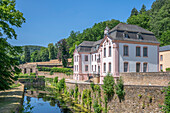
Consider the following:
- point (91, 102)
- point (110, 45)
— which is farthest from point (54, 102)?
point (110, 45)

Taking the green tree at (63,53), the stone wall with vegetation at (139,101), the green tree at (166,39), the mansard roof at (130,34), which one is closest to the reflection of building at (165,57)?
the mansard roof at (130,34)

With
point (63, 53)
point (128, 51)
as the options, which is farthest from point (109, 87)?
point (63, 53)

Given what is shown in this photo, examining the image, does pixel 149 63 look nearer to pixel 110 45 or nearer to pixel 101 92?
pixel 110 45

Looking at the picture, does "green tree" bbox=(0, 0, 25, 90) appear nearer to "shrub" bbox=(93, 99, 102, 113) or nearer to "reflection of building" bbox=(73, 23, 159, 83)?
"shrub" bbox=(93, 99, 102, 113)

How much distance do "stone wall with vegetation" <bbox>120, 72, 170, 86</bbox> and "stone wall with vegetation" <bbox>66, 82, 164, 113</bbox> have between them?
4.78m

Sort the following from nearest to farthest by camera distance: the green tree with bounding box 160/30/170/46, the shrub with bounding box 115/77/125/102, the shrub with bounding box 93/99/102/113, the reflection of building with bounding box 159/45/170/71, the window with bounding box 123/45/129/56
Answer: the shrub with bounding box 115/77/125/102, the shrub with bounding box 93/99/102/113, the window with bounding box 123/45/129/56, the reflection of building with bounding box 159/45/170/71, the green tree with bounding box 160/30/170/46

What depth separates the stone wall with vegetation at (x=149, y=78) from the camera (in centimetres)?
1762

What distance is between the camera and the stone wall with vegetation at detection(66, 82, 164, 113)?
13.1 metres

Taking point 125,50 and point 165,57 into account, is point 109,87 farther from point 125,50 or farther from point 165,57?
point 165,57

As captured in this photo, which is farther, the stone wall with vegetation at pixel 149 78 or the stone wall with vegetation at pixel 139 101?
the stone wall with vegetation at pixel 149 78

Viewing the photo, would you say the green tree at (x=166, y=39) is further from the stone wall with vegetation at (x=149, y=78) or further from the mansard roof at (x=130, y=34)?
the stone wall with vegetation at (x=149, y=78)

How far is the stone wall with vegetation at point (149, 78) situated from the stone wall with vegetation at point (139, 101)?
4780 mm

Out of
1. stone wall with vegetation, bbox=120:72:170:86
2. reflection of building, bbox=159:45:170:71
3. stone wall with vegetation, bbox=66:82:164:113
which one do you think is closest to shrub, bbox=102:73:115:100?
stone wall with vegetation, bbox=66:82:164:113

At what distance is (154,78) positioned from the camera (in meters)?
18.4
